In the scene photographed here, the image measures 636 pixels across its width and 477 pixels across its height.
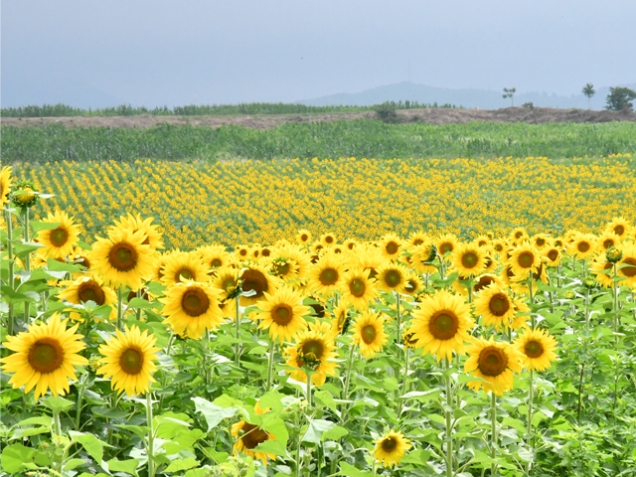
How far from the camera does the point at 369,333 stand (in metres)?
4.12

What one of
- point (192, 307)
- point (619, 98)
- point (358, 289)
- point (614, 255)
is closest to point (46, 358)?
point (192, 307)

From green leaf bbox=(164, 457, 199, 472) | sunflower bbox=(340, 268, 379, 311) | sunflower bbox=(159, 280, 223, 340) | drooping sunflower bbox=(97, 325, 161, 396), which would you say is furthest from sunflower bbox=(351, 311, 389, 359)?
green leaf bbox=(164, 457, 199, 472)

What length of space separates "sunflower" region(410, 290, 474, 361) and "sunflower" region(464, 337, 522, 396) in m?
0.10

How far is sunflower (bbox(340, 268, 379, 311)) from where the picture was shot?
179 inches

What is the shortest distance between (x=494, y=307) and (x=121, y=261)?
2415mm

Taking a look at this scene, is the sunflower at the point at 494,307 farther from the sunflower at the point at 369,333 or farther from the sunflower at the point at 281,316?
the sunflower at the point at 281,316

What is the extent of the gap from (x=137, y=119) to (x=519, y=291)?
43730 millimetres

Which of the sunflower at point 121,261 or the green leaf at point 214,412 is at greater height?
the sunflower at point 121,261

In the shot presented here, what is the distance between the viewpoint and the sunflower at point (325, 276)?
4871 mm

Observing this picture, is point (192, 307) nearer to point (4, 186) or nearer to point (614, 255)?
point (4, 186)

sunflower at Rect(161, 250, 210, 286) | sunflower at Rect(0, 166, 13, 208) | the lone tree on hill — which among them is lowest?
sunflower at Rect(161, 250, 210, 286)

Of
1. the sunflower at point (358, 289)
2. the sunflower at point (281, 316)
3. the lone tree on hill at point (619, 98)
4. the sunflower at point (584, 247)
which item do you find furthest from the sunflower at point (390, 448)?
the lone tree on hill at point (619, 98)

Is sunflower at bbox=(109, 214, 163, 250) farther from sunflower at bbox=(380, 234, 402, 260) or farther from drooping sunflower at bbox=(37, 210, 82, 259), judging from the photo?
sunflower at bbox=(380, 234, 402, 260)

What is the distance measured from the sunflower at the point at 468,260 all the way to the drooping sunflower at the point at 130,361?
333 centimetres
